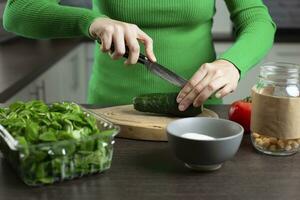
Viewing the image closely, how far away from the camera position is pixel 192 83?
1014 mm

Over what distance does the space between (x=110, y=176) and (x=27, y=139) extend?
150mm

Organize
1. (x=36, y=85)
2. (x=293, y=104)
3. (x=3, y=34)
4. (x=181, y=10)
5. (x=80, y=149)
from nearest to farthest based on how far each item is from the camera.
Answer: (x=80, y=149) < (x=293, y=104) < (x=181, y=10) < (x=36, y=85) < (x=3, y=34)

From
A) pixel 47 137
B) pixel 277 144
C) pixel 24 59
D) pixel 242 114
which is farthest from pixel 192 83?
pixel 24 59

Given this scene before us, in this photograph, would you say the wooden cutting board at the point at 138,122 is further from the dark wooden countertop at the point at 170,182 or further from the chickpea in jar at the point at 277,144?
the chickpea in jar at the point at 277,144

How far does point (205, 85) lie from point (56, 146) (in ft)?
1.35

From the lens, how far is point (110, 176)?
785 millimetres

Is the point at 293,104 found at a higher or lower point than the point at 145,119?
higher

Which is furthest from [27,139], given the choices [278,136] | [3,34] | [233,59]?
[3,34]

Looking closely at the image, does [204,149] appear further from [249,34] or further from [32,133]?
[249,34]

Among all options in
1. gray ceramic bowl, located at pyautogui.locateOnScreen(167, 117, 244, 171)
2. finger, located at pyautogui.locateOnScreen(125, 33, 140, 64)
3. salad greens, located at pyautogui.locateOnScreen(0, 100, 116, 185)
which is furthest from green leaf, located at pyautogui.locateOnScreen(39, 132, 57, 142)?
finger, located at pyautogui.locateOnScreen(125, 33, 140, 64)

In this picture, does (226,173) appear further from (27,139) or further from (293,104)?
(27,139)

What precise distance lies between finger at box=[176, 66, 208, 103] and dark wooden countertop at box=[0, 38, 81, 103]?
Answer: 75 cm

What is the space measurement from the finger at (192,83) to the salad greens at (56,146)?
276 mm

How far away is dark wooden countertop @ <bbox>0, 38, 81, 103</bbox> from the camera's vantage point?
1.67 metres
